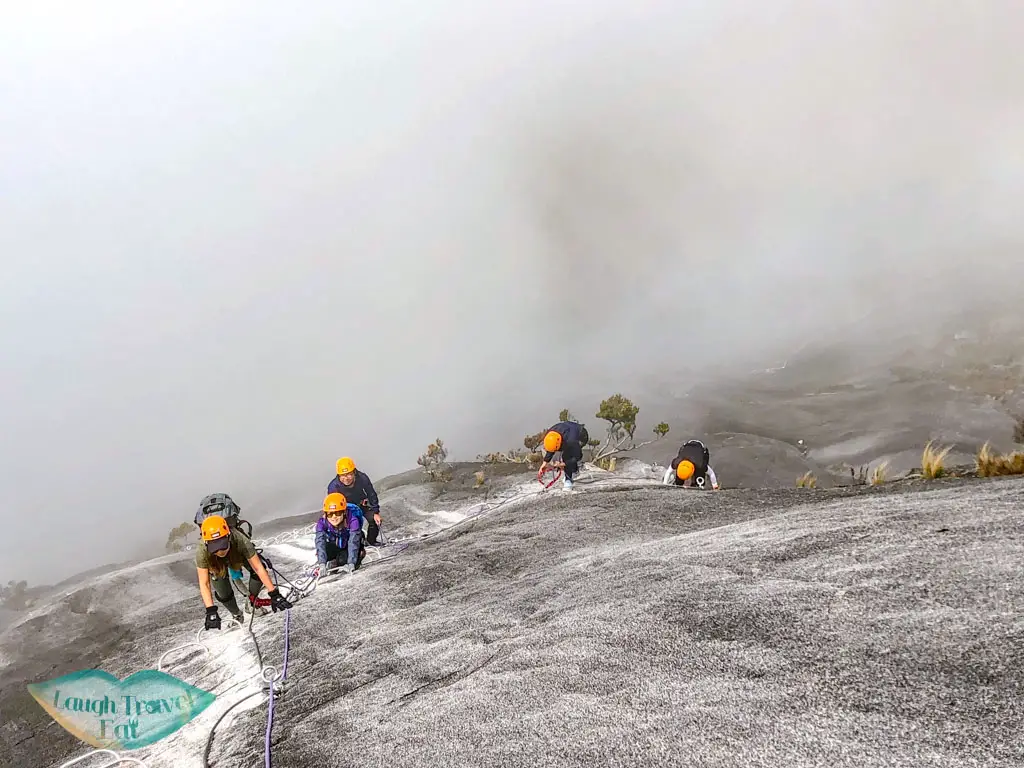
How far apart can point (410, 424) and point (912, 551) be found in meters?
151

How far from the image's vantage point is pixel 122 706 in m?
7.80

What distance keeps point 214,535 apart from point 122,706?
252 centimetres

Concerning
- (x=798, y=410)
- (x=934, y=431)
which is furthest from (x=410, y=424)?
(x=934, y=431)

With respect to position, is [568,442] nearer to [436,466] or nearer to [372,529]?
[372,529]

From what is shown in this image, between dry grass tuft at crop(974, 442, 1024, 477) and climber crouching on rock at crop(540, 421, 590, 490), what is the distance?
774 cm

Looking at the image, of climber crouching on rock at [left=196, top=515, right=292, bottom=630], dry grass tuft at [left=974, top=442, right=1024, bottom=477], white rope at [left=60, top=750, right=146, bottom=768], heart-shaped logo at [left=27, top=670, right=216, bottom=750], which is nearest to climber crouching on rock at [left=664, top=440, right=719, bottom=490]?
dry grass tuft at [left=974, top=442, right=1024, bottom=477]

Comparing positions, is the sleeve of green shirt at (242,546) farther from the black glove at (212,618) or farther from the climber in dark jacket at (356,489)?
the climber in dark jacket at (356,489)

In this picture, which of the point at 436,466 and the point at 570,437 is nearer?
the point at 570,437

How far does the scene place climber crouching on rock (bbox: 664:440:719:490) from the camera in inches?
567

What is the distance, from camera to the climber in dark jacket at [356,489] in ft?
41.2

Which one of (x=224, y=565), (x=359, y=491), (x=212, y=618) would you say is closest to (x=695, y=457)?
(x=359, y=491)

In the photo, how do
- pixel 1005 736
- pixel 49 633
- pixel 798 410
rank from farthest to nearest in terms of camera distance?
pixel 798 410 < pixel 49 633 < pixel 1005 736

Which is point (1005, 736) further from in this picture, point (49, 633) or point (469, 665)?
point (49, 633)

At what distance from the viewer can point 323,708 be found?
5.86 m
